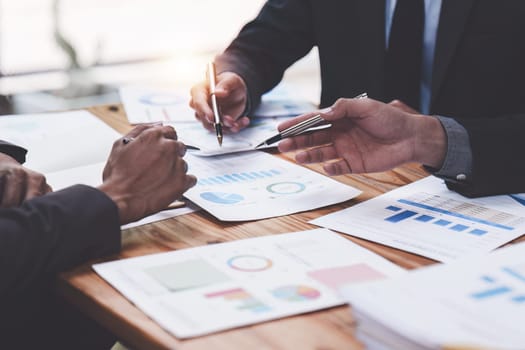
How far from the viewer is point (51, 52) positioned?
3023 mm

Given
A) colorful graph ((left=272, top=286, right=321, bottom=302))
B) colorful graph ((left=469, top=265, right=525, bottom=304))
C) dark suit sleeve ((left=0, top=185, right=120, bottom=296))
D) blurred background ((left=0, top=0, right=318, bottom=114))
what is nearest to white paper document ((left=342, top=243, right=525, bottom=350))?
colorful graph ((left=469, top=265, right=525, bottom=304))

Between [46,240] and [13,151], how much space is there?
407mm

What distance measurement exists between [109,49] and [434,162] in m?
2.40

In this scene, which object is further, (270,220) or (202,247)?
(270,220)

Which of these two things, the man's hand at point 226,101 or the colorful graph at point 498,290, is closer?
the colorful graph at point 498,290

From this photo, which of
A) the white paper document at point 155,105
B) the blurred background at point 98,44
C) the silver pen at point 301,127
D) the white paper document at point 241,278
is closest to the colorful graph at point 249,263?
the white paper document at point 241,278

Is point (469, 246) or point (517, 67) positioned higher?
point (517, 67)

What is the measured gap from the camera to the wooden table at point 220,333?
0.72 meters

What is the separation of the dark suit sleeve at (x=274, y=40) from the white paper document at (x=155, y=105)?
0.16 m

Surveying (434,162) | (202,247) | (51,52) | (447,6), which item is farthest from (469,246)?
(51,52)

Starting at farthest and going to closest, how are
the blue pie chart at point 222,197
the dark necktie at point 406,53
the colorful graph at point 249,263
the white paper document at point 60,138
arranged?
1. the dark necktie at point 406,53
2. the white paper document at point 60,138
3. the blue pie chart at point 222,197
4. the colorful graph at point 249,263

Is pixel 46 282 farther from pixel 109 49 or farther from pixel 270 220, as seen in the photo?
pixel 109 49

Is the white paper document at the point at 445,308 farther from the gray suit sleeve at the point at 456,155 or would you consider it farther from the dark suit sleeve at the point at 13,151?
the dark suit sleeve at the point at 13,151

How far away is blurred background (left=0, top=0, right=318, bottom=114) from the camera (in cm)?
280
